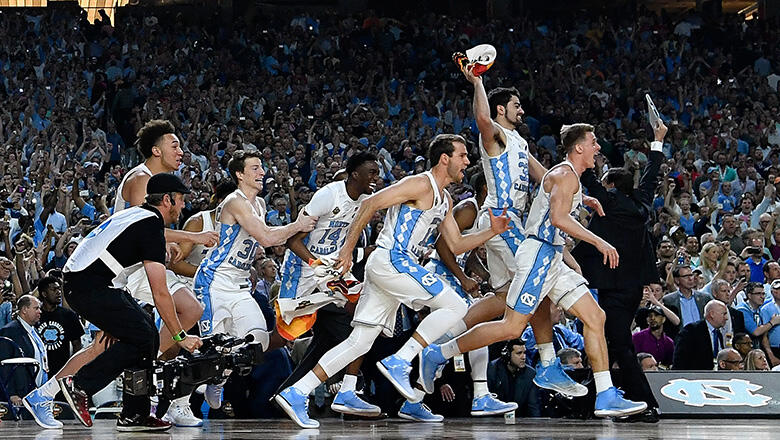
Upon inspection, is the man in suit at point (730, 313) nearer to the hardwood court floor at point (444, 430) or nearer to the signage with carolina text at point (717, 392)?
the signage with carolina text at point (717, 392)

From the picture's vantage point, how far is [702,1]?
3050 cm

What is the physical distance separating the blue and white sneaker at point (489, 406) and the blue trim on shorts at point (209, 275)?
6.34 feet

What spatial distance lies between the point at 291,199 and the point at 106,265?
8.72m

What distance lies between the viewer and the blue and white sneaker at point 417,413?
878cm

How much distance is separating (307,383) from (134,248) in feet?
4.76

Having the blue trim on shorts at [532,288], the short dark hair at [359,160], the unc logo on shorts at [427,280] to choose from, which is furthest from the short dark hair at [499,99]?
the unc logo on shorts at [427,280]

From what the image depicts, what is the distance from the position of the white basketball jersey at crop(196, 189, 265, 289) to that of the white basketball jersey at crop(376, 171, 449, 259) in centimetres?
106

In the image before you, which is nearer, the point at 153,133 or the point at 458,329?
the point at 153,133

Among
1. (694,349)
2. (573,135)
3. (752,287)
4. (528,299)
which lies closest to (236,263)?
(528,299)

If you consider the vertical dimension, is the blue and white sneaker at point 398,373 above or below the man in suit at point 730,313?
above

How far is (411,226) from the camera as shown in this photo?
838 centimetres

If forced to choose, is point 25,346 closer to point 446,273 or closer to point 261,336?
point 261,336

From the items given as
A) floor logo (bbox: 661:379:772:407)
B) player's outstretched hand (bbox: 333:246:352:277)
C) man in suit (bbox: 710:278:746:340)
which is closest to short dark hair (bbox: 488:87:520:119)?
player's outstretched hand (bbox: 333:246:352:277)

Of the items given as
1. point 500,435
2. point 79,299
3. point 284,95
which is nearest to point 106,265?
point 79,299
